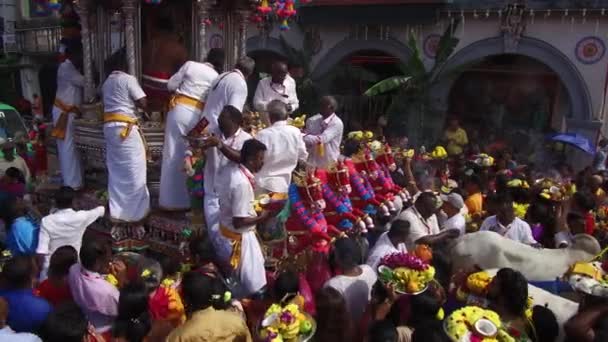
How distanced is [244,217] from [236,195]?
18 cm

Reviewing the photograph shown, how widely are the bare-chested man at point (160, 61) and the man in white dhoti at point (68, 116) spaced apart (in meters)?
0.81

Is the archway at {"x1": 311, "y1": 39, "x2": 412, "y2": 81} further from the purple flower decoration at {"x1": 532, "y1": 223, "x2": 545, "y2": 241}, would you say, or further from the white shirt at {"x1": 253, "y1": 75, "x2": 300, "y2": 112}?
the purple flower decoration at {"x1": 532, "y1": 223, "x2": 545, "y2": 241}

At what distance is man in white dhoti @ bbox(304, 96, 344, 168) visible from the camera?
264 inches

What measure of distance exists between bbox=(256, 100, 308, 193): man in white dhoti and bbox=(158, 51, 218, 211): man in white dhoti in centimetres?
106

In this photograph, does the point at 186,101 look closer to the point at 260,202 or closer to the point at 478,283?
the point at 260,202

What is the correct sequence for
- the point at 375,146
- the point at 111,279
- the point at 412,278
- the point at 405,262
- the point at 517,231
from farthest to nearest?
the point at 375,146, the point at 517,231, the point at 111,279, the point at 405,262, the point at 412,278

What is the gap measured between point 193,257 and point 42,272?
1.45 metres

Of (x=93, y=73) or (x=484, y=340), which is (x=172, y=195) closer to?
(x=93, y=73)

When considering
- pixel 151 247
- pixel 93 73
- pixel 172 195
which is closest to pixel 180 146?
pixel 172 195

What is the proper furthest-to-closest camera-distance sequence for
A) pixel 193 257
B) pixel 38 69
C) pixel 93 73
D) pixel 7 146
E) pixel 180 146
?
pixel 38 69 < pixel 7 146 < pixel 93 73 < pixel 180 146 < pixel 193 257

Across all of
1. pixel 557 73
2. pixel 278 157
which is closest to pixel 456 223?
pixel 278 157

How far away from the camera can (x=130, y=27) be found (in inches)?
241

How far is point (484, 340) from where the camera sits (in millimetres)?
3033

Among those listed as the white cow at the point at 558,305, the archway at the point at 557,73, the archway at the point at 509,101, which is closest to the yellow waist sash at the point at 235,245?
the white cow at the point at 558,305
